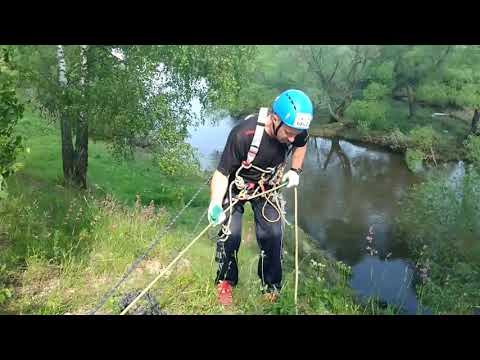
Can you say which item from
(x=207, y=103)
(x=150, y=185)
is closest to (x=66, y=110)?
(x=207, y=103)

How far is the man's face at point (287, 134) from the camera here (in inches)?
163

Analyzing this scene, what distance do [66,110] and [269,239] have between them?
5.50 metres

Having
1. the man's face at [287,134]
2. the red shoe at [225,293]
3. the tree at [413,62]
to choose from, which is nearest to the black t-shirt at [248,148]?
the man's face at [287,134]

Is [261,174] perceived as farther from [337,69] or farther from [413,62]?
[337,69]

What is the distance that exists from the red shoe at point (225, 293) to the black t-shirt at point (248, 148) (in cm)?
125

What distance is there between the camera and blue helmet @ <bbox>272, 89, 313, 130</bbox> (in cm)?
398

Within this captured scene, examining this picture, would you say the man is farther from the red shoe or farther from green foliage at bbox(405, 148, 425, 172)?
green foliage at bbox(405, 148, 425, 172)

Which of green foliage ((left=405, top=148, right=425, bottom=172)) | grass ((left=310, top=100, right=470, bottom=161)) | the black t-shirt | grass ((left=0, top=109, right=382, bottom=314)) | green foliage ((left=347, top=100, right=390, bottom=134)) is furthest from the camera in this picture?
green foliage ((left=347, top=100, right=390, bottom=134))

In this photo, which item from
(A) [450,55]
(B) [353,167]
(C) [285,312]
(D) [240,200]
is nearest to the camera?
(C) [285,312]

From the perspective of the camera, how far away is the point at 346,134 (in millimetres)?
30141

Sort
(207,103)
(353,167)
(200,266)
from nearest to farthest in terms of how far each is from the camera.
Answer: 1. (200,266)
2. (207,103)
3. (353,167)

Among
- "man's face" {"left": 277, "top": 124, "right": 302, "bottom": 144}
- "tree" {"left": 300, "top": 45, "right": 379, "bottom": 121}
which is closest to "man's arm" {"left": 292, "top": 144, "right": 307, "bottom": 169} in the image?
"man's face" {"left": 277, "top": 124, "right": 302, "bottom": 144}

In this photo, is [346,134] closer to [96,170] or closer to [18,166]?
[96,170]

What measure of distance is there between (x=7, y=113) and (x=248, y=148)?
225cm
